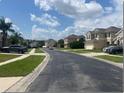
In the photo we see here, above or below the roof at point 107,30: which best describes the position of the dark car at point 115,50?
below

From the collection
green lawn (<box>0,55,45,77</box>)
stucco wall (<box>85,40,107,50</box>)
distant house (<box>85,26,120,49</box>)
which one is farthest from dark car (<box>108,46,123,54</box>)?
stucco wall (<box>85,40,107,50</box>)

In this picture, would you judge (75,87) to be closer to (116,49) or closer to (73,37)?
(116,49)

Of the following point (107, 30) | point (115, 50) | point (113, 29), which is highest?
point (113, 29)

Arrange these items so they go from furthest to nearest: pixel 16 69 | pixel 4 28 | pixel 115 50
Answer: pixel 4 28
pixel 115 50
pixel 16 69

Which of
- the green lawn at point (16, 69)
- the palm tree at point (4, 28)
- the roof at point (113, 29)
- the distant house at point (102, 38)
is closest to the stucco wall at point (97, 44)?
the distant house at point (102, 38)

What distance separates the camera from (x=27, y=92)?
11.5m

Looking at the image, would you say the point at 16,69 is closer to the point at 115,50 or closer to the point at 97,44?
the point at 115,50

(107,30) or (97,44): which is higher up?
(107,30)

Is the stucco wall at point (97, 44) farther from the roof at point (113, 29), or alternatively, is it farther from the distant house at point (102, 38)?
the roof at point (113, 29)

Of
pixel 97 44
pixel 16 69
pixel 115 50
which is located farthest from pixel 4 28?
pixel 16 69

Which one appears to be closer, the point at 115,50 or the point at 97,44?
the point at 115,50

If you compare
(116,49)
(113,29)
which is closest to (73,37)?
(113,29)

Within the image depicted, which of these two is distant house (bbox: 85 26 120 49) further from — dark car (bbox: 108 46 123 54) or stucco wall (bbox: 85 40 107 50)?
dark car (bbox: 108 46 123 54)

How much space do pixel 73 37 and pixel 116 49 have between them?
105 metres
